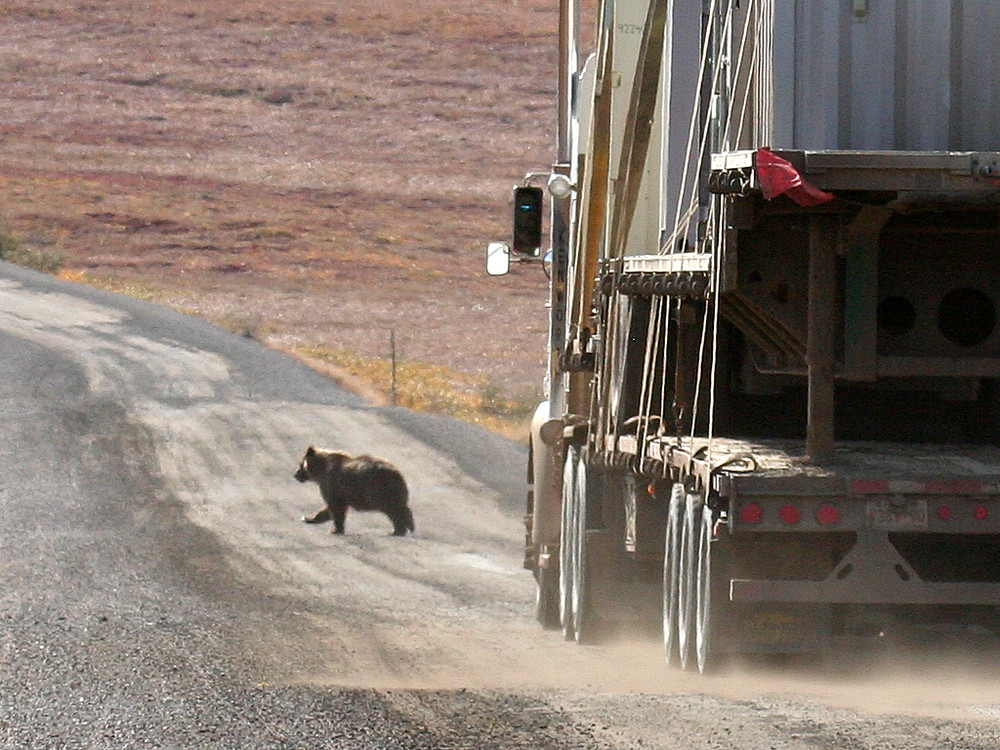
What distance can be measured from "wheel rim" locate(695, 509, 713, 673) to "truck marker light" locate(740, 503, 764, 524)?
0.24 meters


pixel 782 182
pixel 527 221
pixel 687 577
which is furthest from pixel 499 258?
pixel 782 182

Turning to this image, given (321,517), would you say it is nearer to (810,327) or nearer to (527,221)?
(527,221)

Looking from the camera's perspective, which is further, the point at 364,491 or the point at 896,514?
the point at 364,491

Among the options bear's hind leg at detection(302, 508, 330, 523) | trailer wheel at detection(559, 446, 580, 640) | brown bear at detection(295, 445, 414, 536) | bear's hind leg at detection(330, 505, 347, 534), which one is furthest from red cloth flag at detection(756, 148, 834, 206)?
bear's hind leg at detection(302, 508, 330, 523)

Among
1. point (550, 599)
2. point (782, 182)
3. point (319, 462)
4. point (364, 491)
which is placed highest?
point (782, 182)

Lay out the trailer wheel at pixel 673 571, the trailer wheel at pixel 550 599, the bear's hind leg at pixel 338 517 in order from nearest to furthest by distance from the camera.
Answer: the trailer wheel at pixel 673 571 < the trailer wheel at pixel 550 599 < the bear's hind leg at pixel 338 517

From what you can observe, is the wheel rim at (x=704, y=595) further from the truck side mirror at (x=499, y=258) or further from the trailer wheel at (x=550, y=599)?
the truck side mirror at (x=499, y=258)

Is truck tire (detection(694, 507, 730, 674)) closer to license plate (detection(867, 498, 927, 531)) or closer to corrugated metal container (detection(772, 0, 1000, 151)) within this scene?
license plate (detection(867, 498, 927, 531))

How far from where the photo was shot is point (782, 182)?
23.2ft

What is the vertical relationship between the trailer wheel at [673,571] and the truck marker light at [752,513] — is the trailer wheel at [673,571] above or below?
below

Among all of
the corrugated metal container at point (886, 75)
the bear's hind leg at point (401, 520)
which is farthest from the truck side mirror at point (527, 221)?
the bear's hind leg at point (401, 520)

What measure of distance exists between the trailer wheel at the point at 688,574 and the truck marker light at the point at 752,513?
0.54 meters

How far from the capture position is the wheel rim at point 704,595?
7.82m

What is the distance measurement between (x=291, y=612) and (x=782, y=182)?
7.05 metres
